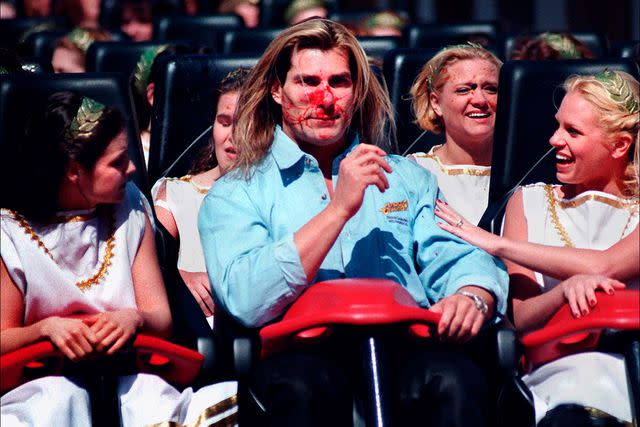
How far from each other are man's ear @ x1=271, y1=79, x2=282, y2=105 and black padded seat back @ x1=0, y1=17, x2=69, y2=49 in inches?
167

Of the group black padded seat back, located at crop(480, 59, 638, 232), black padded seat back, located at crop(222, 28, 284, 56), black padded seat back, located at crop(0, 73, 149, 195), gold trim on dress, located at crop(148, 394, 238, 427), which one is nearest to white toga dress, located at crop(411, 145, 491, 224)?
black padded seat back, located at crop(480, 59, 638, 232)

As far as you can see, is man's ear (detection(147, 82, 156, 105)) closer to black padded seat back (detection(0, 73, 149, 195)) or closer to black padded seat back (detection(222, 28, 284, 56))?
black padded seat back (detection(0, 73, 149, 195))

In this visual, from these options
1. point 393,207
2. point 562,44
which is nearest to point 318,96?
point 393,207

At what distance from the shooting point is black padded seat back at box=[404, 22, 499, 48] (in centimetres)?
553

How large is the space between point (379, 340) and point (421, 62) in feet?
4.71

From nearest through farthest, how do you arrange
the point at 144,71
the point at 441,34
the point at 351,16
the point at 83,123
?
the point at 83,123
the point at 144,71
the point at 441,34
the point at 351,16

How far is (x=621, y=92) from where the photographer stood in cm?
274

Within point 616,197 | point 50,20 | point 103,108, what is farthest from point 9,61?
point 50,20

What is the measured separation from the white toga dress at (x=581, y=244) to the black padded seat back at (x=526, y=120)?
0.22 meters

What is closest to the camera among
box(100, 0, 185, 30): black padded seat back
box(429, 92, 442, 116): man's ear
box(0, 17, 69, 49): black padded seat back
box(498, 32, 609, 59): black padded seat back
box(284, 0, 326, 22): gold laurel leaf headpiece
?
box(429, 92, 442, 116): man's ear

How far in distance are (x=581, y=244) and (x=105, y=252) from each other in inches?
41.4

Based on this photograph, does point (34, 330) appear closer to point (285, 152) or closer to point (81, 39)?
point (285, 152)

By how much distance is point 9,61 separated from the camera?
10.5ft

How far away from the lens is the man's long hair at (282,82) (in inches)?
111
